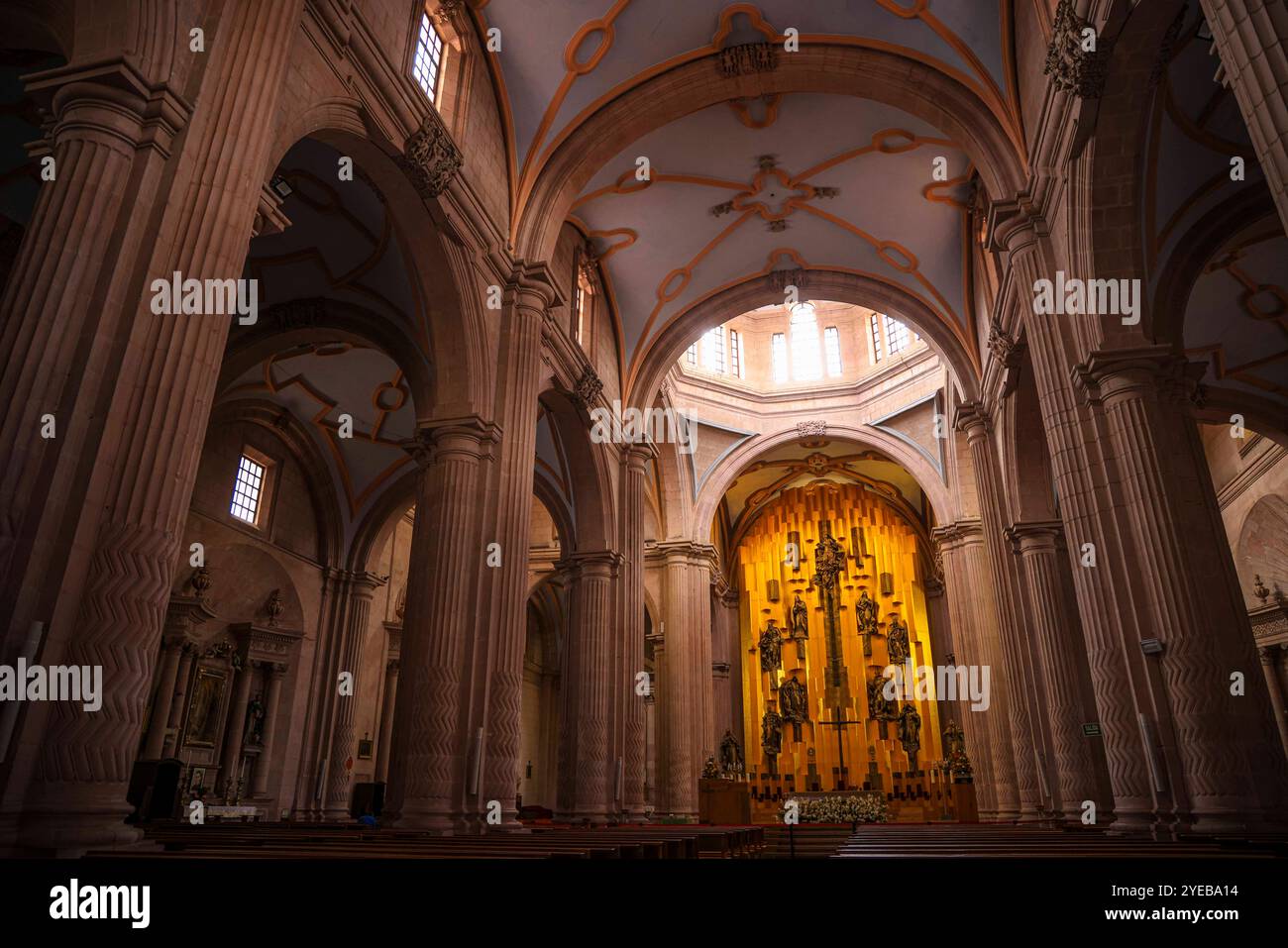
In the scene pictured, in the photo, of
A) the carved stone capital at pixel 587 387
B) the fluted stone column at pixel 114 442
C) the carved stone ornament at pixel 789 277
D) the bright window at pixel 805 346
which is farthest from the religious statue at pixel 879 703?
the fluted stone column at pixel 114 442

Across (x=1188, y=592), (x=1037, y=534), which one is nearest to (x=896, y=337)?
(x=1037, y=534)

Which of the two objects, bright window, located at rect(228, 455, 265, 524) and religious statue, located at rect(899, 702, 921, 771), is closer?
bright window, located at rect(228, 455, 265, 524)

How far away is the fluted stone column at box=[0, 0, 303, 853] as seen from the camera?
4543 mm

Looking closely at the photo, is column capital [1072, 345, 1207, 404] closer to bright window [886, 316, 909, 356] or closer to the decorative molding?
bright window [886, 316, 909, 356]

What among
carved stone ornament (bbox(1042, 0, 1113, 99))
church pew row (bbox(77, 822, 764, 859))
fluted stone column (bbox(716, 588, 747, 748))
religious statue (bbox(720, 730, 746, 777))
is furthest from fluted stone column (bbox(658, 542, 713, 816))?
carved stone ornament (bbox(1042, 0, 1113, 99))

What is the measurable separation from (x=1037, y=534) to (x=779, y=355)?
15.7 metres

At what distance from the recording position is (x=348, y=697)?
1909cm

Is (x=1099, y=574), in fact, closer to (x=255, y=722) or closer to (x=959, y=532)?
(x=959, y=532)

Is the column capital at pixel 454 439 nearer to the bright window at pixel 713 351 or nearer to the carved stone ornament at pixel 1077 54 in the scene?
the carved stone ornament at pixel 1077 54

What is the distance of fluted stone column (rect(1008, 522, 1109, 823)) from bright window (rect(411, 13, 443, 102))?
1130 centimetres

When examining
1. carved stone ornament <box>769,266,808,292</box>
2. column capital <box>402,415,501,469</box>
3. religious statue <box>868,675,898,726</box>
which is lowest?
religious statue <box>868,675,898,726</box>

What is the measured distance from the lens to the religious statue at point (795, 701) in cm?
3028

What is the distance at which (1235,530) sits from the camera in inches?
730

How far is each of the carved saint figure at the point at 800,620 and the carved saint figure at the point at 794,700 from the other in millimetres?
1660
